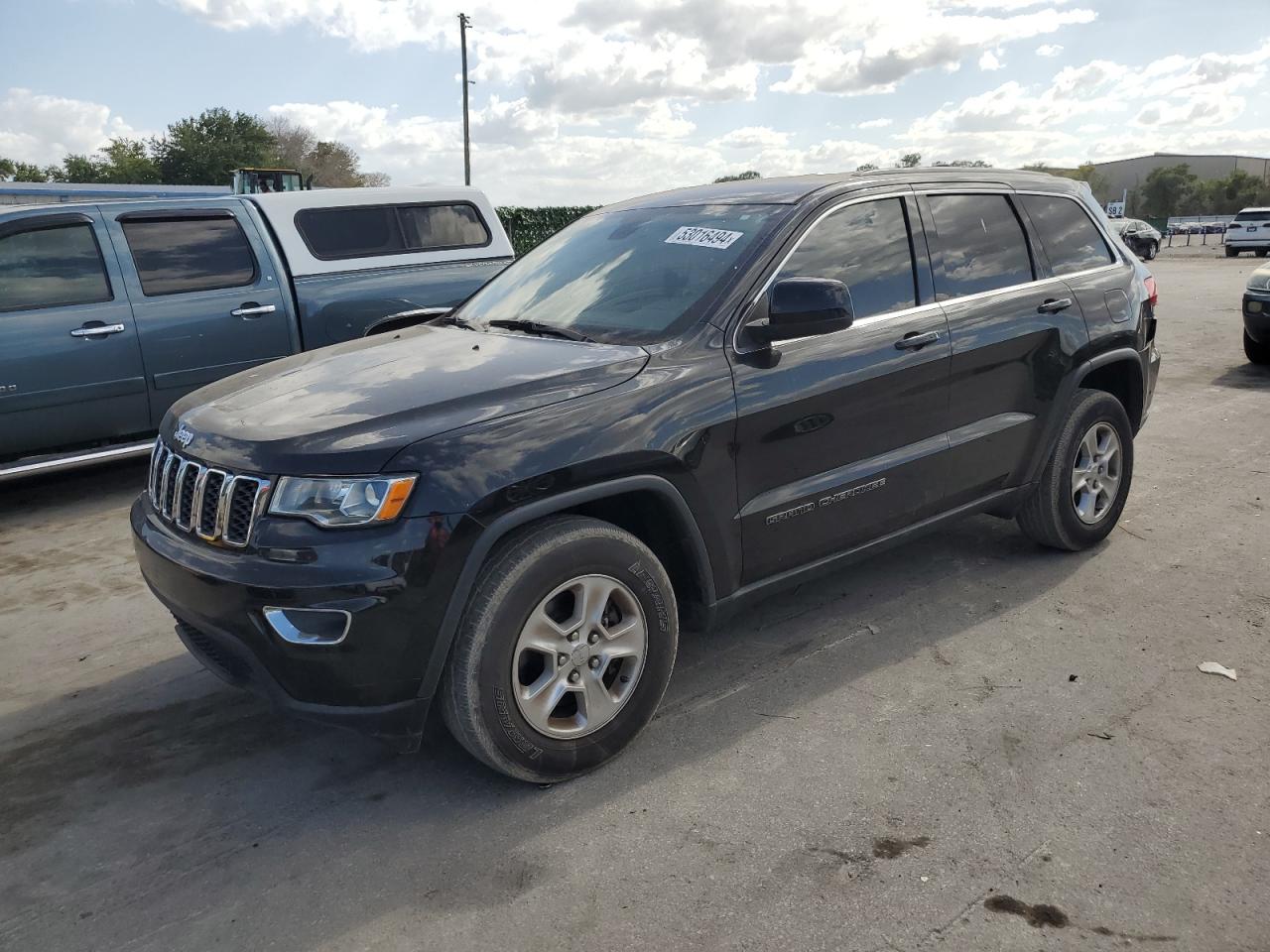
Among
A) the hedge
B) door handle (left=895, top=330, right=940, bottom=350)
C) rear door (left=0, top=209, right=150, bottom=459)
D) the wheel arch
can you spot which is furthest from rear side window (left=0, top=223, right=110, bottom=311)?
the hedge

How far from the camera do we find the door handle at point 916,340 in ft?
12.8

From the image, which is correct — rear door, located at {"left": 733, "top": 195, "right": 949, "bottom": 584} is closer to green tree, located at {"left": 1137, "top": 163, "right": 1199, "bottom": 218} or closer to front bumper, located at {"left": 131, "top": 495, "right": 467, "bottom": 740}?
front bumper, located at {"left": 131, "top": 495, "right": 467, "bottom": 740}

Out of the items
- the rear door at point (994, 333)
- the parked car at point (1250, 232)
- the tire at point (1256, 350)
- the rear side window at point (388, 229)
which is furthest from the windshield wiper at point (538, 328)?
the parked car at point (1250, 232)

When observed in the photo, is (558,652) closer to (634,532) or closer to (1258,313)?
(634,532)

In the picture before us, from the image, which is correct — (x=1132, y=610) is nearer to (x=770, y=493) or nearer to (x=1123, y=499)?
(x=1123, y=499)

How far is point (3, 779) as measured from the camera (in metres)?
3.29

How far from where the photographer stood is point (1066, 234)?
484cm

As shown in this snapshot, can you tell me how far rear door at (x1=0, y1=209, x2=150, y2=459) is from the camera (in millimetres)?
6094

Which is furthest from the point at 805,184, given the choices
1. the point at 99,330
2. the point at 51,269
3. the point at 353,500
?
the point at 51,269

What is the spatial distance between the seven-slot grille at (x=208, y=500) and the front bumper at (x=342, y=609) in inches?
2.7

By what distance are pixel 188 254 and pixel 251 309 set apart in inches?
21.1

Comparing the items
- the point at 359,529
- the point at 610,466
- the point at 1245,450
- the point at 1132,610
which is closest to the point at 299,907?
the point at 359,529

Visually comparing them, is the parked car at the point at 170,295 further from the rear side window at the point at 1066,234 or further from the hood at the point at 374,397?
the rear side window at the point at 1066,234

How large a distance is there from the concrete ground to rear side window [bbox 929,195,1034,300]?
4.53 ft
